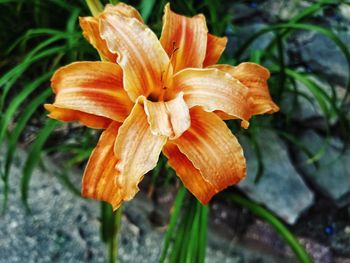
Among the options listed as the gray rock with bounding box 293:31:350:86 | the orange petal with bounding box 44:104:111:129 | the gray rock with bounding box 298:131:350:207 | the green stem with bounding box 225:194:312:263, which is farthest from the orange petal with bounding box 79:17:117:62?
the gray rock with bounding box 293:31:350:86

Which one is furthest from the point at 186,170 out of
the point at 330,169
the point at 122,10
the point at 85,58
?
the point at 330,169

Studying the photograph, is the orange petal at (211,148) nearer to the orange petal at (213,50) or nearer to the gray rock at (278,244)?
the orange petal at (213,50)

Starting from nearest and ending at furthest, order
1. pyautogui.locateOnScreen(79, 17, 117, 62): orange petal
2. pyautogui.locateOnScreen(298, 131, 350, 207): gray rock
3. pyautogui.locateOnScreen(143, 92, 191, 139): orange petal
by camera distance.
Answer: pyautogui.locateOnScreen(143, 92, 191, 139): orange petal < pyautogui.locateOnScreen(79, 17, 117, 62): orange petal < pyautogui.locateOnScreen(298, 131, 350, 207): gray rock

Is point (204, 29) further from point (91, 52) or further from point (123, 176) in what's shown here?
point (91, 52)

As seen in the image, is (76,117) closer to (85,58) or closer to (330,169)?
(85,58)

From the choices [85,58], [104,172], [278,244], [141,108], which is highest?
[141,108]

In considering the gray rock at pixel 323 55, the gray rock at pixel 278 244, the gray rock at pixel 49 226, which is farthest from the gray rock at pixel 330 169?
the gray rock at pixel 49 226

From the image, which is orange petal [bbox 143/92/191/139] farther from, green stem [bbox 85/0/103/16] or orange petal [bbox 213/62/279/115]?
green stem [bbox 85/0/103/16]
